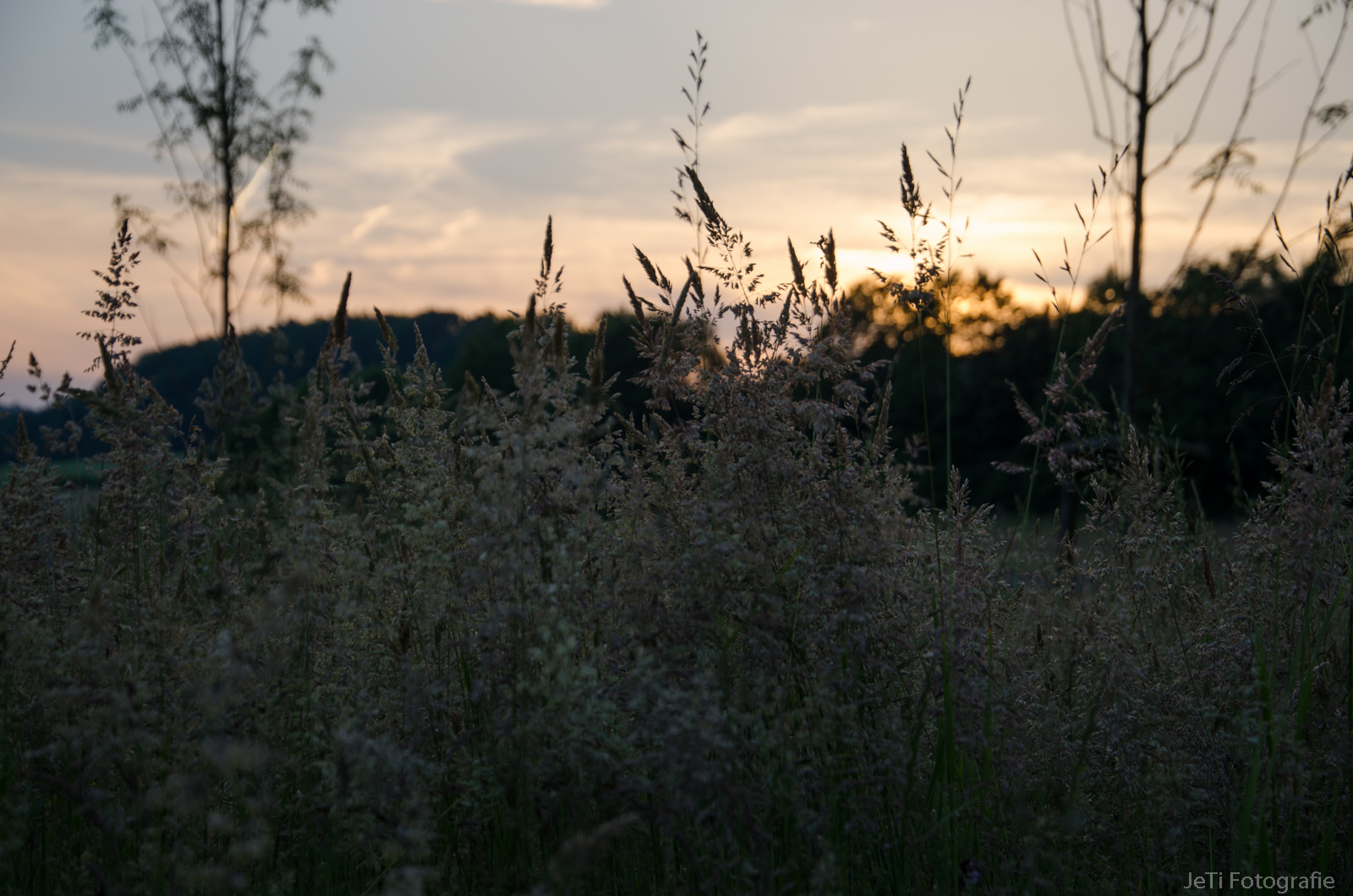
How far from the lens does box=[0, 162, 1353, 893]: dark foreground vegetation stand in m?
1.91

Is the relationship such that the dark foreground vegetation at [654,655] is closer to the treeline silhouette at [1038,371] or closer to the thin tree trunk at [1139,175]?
the thin tree trunk at [1139,175]

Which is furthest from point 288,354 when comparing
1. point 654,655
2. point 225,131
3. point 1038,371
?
point 1038,371

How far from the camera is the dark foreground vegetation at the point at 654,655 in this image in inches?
Result: 75.3

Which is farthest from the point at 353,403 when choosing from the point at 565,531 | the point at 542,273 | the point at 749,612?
the point at 749,612

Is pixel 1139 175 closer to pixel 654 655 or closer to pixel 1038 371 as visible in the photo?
pixel 654 655

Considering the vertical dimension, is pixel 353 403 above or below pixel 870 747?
above

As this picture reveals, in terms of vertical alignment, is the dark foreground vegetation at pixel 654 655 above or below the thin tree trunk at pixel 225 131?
below

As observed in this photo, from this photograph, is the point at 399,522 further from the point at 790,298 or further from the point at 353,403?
the point at 790,298

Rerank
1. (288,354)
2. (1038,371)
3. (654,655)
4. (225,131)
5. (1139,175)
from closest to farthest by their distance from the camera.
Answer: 1. (654,655)
2. (288,354)
3. (1139,175)
4. (225,131)
5. (1038,371)

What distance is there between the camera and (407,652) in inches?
94.3

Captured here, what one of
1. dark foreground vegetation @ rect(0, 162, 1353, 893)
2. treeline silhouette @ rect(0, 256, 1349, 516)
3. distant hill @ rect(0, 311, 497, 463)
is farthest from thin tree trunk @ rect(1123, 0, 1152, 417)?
treeline silhouette @ rect(0, 256, 1349, 516)

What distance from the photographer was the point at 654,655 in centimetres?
194

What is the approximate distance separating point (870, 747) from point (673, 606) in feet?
2.07

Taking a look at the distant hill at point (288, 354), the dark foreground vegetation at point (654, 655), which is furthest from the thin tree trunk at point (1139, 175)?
the distant hill at point (288, 354)
